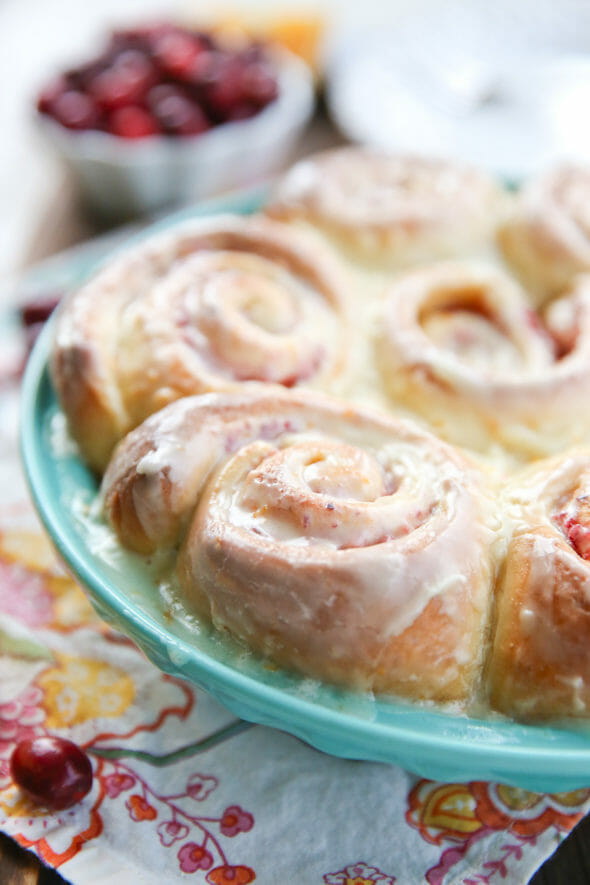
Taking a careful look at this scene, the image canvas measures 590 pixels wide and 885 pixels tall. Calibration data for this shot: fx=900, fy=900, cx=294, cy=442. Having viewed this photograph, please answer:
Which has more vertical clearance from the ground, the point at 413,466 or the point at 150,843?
the point at 413,466

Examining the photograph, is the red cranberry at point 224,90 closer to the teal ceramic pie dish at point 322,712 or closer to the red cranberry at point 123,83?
the red cranberry at point 123,83

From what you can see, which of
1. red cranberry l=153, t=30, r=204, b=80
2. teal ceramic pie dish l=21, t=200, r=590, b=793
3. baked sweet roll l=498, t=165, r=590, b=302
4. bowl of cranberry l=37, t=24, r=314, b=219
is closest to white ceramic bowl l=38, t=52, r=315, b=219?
bowl of cranberry l=37, t=24, r=314, b=219

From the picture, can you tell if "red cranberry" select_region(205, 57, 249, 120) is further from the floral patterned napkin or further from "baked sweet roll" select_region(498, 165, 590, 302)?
the floral patterned napkin

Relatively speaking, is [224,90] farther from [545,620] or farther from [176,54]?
[545,620]

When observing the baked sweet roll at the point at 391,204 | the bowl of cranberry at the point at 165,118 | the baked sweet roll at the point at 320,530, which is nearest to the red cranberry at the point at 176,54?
the bowl of cranberry at the point at 165,118

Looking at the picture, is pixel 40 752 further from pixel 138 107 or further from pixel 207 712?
pixel 138 107

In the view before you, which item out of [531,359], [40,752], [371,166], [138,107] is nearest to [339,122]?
[138,107]

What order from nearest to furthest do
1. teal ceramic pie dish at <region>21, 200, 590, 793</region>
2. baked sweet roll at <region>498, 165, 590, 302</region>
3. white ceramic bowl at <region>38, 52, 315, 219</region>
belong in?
teal ceramic pie dish at <region>21, 200, 590, 793</region> → baked sweet roll at <region>498, 165, 590, 302</region> → white ceramic bowl at <region>38, 52, 315, 219</region>
